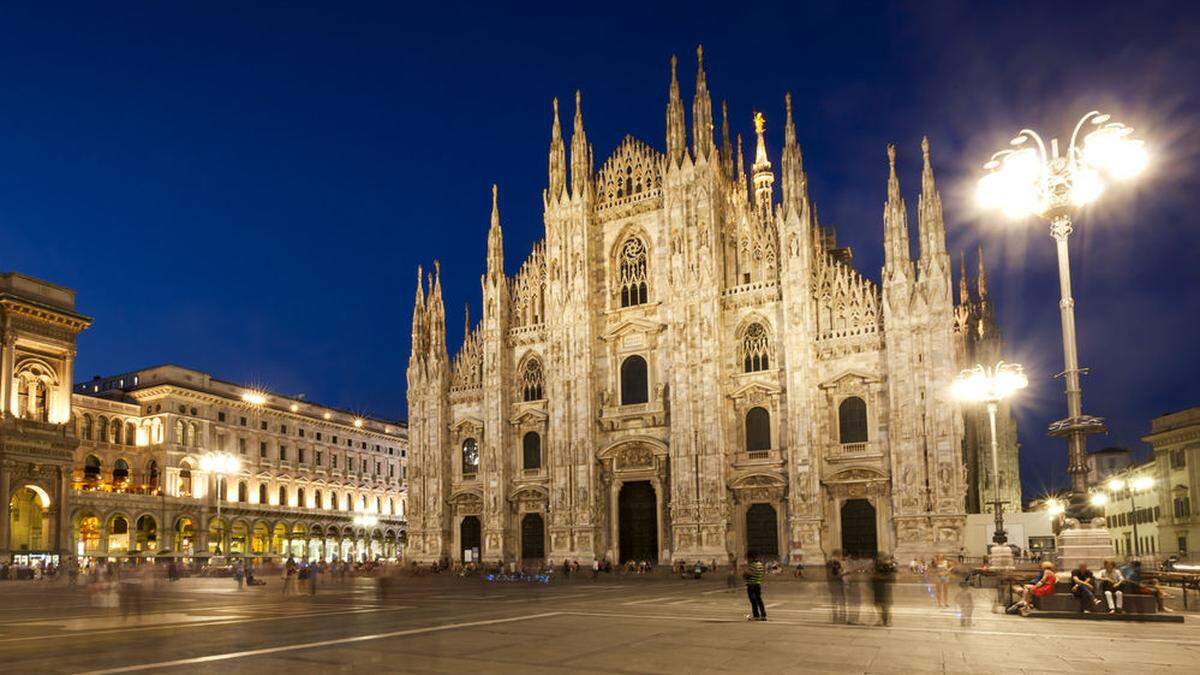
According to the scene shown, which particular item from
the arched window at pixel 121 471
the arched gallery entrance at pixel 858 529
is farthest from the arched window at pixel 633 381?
the arched window at pixel 121 471

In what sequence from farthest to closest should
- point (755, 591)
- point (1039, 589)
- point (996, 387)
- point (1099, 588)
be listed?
point (996, 387) < point (1039, 589) < point (755, 591) < point (1099, 588)

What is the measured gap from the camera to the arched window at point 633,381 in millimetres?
51250

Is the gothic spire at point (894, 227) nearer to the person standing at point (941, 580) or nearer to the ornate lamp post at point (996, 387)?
the ornate lamp post at point (996, 387)

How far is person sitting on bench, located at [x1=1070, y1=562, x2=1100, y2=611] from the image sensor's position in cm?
1912

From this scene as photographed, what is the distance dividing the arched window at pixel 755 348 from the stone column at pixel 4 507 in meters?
40.0

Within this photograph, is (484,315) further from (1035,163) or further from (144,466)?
(1035,163)

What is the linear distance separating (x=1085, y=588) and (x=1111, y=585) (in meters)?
0.49

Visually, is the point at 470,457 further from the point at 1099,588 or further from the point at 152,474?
the point at 1099,588

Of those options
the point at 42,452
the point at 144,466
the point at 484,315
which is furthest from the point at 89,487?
the point at 484,315

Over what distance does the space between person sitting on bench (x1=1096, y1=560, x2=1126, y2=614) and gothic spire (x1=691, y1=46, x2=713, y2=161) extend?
111 feet

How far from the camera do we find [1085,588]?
19.1 metres

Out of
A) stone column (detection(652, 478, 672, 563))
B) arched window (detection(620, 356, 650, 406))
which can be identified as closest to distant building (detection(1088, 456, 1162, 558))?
stone column (detection(652, 478, 672, 563))

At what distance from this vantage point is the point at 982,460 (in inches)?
2173

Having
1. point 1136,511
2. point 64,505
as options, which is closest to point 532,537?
point 64,505
